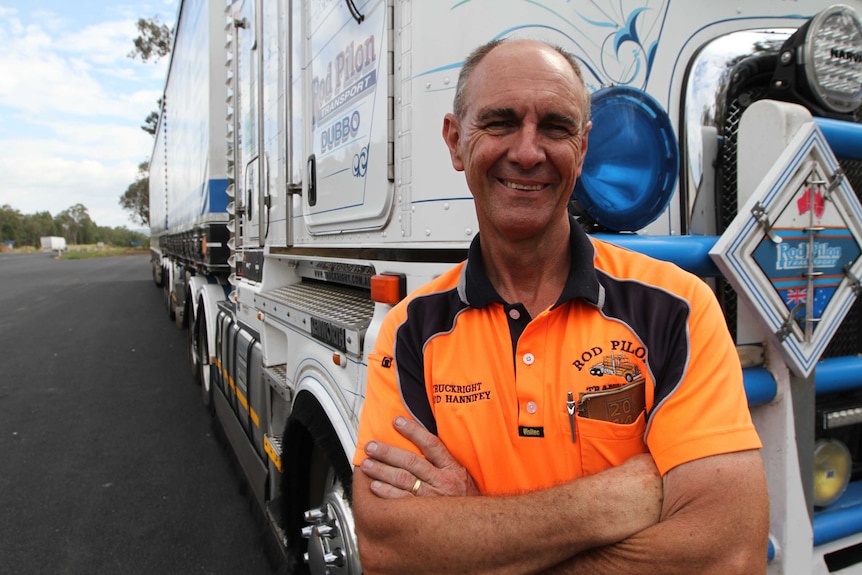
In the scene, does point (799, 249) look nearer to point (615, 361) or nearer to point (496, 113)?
point (615, 361)

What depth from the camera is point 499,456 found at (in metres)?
1.26

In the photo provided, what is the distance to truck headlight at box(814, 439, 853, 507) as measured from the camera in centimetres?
178

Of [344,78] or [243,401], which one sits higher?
[344,78]

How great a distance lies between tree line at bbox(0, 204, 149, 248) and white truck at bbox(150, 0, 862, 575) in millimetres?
97870

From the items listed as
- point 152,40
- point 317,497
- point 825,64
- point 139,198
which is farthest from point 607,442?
point 139,198

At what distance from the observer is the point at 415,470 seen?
1265mm

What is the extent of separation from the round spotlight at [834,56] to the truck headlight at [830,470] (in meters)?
1.00

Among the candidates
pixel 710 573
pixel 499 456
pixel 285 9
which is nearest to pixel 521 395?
pixel 499 456

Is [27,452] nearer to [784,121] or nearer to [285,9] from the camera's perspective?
[285,9]

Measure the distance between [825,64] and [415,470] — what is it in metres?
1.55

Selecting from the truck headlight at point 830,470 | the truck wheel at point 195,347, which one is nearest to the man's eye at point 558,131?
the truck headlight at point 830,470

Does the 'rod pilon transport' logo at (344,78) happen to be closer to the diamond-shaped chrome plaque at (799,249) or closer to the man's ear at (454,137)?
the man's ear at (454,137)

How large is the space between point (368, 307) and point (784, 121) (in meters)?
1.50

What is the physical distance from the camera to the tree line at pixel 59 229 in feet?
294
